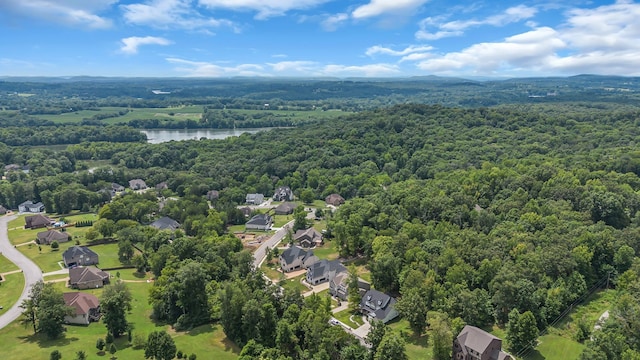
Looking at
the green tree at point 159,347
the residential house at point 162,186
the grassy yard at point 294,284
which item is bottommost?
the grassy yard at point 294,284

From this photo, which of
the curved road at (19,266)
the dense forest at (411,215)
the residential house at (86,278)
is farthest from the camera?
the residential house at (86,278)

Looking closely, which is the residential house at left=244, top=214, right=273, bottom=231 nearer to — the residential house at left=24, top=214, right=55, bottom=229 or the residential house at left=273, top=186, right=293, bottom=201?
the residential house at left=273, top=186, right=293, bottom=201

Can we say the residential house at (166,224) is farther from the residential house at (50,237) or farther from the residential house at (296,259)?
the residential house at (296,259)

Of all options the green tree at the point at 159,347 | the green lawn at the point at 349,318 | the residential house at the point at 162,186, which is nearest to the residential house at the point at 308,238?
the green lawn at the point at 349,318

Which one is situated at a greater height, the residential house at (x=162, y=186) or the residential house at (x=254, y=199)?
the residential house at (x=162, y=186)

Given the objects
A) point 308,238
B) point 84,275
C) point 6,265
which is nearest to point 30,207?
point 6,265

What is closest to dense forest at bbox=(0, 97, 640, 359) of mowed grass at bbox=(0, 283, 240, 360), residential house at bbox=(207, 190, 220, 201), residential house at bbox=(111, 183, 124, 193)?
mowed grass at bbox=(0, 283, 240, 360)

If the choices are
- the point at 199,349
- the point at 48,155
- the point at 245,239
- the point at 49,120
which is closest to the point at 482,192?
the point at 245,239
